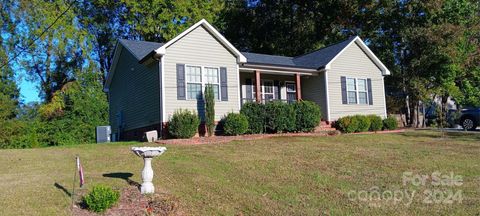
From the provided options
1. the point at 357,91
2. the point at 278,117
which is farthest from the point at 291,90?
the point at 278,117

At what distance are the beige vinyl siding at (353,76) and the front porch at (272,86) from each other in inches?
51.5

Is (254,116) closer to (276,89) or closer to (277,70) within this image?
(277,70)

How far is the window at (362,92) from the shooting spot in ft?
75.4

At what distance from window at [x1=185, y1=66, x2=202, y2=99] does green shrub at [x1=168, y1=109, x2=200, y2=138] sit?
4.55 feet

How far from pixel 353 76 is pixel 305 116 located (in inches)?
189

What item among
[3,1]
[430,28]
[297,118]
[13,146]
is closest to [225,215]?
[297,118]

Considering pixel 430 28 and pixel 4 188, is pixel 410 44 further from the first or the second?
pixel 4 188

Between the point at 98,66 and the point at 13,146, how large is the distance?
15747 mm

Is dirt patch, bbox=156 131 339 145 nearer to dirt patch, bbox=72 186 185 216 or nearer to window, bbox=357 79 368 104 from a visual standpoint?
window, bbox=357 79 368 104

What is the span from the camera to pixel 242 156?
13.1m

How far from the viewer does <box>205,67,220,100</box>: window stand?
738 inches

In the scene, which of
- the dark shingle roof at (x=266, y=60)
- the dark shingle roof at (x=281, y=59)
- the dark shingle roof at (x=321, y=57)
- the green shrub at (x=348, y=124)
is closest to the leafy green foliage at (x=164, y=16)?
the dark shingle roof at (x=281, y=59)

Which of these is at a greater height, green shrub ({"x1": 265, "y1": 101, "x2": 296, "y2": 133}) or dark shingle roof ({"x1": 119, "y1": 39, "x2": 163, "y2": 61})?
dark shingle roof ({"x1": 119, "y1": 39, "x2": 163, "y2": 61})

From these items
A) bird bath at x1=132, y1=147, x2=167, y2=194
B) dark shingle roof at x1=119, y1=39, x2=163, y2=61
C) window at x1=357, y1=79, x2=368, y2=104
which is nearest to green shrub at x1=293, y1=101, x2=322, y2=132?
window at x1=357, y1=79, x2=368, y2=104
